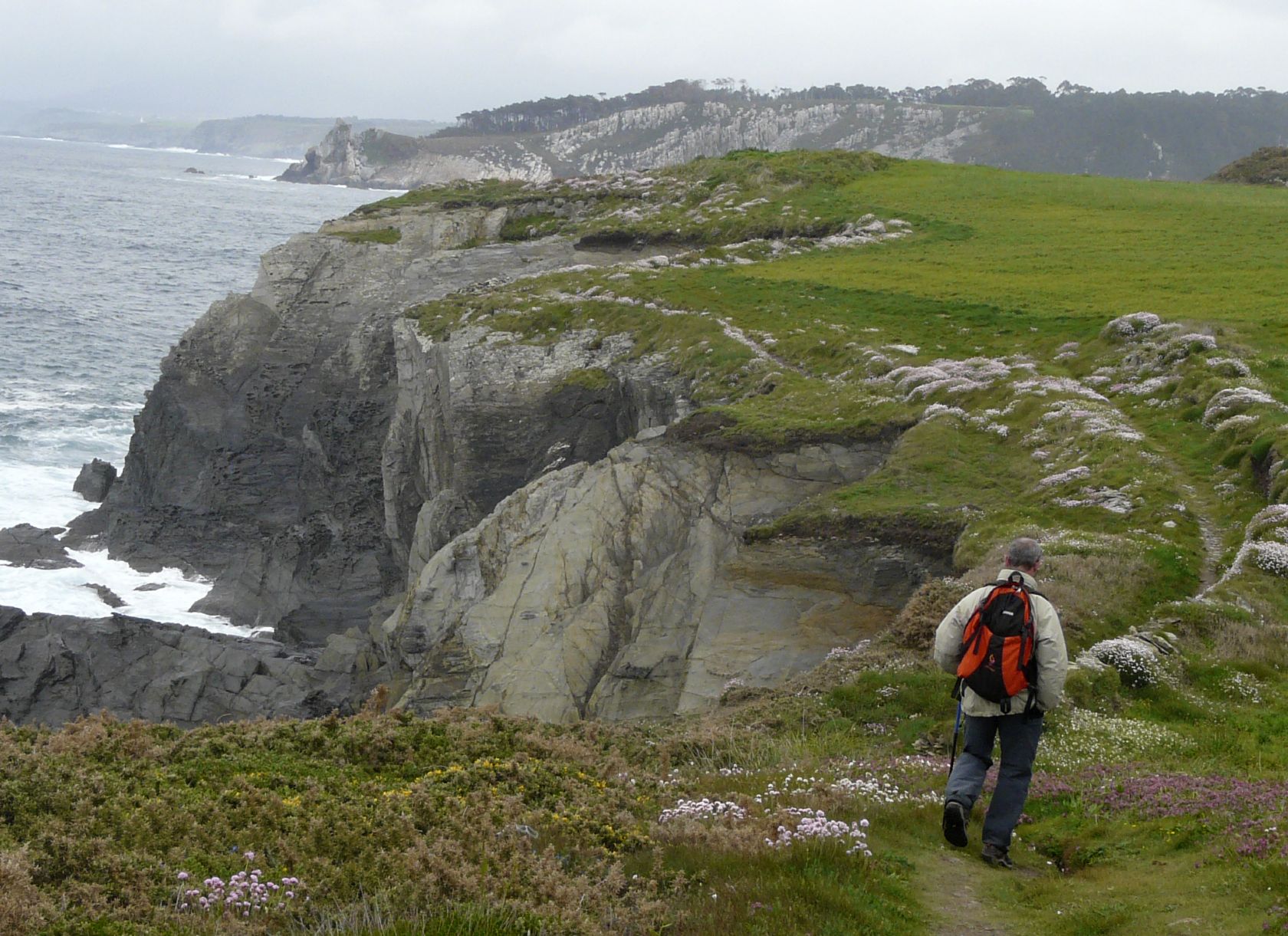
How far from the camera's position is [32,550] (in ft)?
154

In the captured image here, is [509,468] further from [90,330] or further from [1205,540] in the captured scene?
[90,330]

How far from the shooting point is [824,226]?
5534 centimetres

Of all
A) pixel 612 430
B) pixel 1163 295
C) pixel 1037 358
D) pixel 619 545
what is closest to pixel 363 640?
pixel 612 430

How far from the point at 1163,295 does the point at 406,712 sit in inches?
1286

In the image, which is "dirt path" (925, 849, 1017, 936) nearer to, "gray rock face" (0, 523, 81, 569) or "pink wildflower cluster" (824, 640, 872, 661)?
"pink wildflower cluster" (824, 640, 872, 661)

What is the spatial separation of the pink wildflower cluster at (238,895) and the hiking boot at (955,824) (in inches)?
229

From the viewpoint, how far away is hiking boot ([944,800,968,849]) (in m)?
10.0

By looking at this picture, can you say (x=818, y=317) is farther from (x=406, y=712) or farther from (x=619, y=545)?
(x=406, y=712)

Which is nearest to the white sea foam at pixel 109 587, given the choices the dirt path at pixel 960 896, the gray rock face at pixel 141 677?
the gray rock face at pixel 141 677

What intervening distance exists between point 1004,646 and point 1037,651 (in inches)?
12.6

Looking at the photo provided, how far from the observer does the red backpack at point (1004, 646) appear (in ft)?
32.7

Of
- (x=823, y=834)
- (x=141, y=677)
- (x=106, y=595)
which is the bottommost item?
(x=141, y=677)

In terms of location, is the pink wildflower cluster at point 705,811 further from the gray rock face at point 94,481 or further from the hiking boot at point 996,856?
the gray rock face at point 94,481

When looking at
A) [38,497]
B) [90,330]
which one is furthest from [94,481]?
[90,330]
